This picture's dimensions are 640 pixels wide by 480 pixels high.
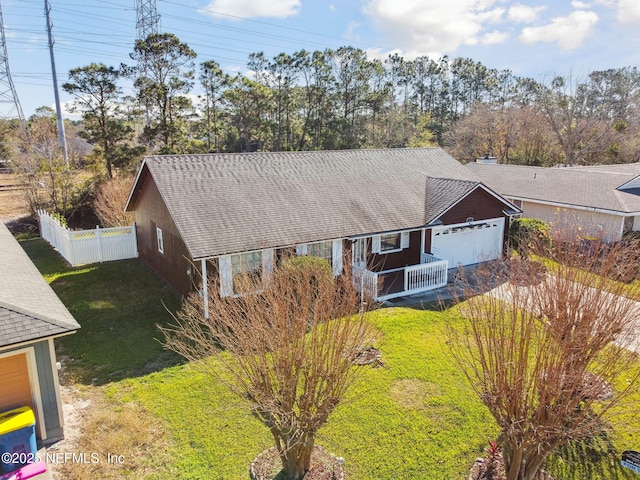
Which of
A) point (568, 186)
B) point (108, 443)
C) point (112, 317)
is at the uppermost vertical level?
point (568, 186)

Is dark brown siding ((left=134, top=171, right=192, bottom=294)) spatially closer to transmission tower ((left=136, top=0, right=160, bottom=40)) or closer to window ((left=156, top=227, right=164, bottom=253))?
window ((left=156, top=227, right=164, bottom=253))

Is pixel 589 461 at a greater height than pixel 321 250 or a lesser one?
lesser

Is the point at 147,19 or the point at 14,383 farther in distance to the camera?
the point at 147,19

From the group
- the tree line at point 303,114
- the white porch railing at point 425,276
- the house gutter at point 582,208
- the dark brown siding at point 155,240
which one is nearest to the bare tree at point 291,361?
the dark brown siding at point 155,240

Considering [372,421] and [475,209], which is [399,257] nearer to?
[475,209]

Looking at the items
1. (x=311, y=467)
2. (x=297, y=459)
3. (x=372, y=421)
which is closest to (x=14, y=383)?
(x=297, y=459)

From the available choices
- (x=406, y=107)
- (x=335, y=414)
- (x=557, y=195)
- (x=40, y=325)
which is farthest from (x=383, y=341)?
(x=406, y=107)
